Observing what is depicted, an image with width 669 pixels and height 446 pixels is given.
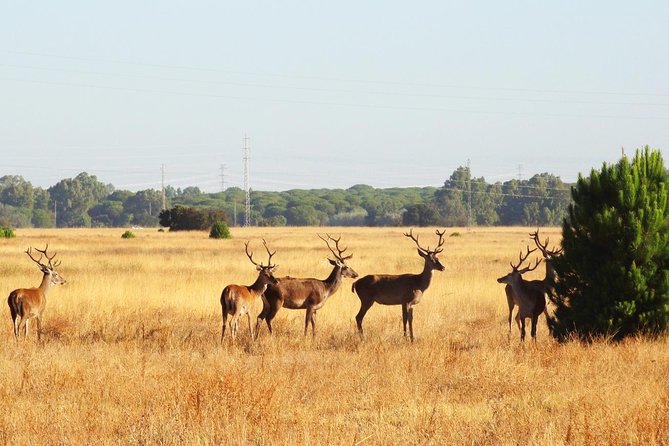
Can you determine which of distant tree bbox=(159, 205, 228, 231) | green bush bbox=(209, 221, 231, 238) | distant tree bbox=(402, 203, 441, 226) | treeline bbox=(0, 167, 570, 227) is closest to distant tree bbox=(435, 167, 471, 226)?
treeline bbox=(0, 167, 570, 227)

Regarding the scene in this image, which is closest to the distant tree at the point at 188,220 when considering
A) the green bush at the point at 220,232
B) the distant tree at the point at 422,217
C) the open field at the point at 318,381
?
the green bush at the point at 220,232

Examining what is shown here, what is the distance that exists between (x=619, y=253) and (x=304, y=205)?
15032 cm

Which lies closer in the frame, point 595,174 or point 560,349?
point 560,349

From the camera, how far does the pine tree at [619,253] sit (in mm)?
14141

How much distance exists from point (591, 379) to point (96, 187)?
183 meters

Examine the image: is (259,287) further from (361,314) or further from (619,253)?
(619,253)

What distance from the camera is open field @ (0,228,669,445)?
351 inches

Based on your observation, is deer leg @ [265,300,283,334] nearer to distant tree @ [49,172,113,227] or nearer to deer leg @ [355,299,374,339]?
deer leg @ [355,299,374,339]

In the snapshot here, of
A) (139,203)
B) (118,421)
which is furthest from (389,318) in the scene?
(139,203)

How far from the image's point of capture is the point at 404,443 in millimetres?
8516

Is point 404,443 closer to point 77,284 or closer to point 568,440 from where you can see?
point 568,440

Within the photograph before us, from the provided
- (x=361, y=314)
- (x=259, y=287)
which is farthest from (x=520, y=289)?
(x=259, y=287)

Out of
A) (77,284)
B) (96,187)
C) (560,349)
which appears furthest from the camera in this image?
(96,187)

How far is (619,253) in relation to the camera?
14219mm
